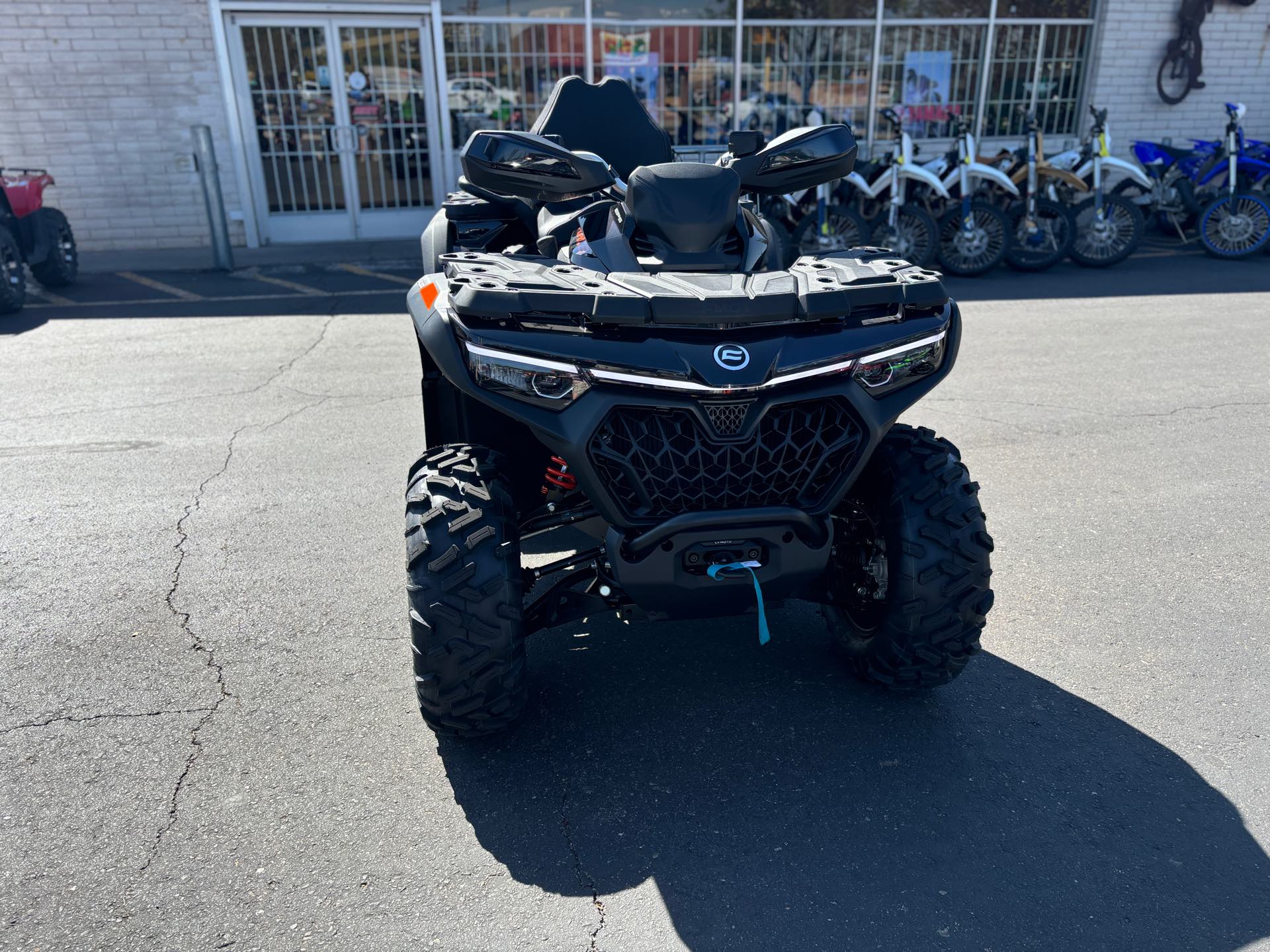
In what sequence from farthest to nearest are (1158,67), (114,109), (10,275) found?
(1158,67), (114,109), (10,275)

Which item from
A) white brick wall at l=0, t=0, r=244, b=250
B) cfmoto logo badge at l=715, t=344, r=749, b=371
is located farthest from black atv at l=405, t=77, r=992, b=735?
white brick wall at l=0, t=0, r=244, b=250

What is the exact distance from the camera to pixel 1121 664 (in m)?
3.39

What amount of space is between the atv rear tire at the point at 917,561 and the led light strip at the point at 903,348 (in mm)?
385

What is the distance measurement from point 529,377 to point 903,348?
105cm

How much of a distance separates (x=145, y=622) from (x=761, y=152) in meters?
2.86

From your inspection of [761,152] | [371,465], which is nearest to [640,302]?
[761,152]

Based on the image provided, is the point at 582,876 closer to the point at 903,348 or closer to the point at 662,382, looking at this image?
the point at 662,382

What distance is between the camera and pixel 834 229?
10.6 m

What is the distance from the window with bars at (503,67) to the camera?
12500mm

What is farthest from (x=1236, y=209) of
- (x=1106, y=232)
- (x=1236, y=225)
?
(x=1106, y=232)

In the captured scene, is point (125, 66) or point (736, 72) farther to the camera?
point (736, 72)

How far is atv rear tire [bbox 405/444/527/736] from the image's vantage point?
8.58ft

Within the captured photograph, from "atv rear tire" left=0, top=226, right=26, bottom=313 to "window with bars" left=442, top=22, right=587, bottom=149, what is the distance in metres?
5.54

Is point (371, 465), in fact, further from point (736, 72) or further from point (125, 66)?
point (736, 72)
